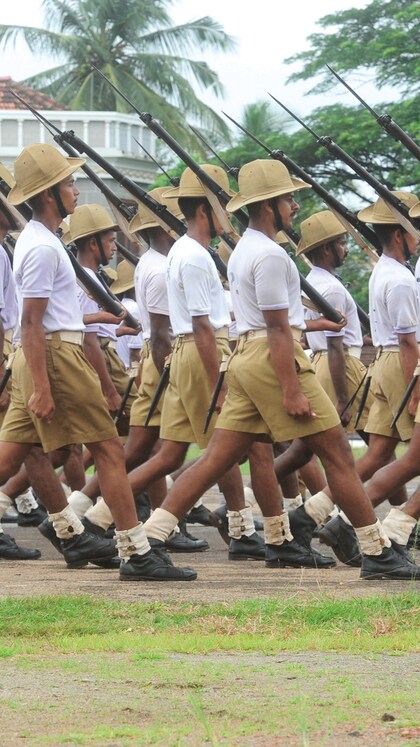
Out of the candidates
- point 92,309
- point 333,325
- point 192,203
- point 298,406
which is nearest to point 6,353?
point 92,309

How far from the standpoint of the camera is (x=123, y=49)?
159 ft

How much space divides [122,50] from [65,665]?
44.1 m

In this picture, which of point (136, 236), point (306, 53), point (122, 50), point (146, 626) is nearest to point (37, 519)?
point (136, 236)

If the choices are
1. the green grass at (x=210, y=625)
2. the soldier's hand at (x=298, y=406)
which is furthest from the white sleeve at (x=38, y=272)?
the green grass at (x=210, y=625)

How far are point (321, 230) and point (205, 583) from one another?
3182 millimetres

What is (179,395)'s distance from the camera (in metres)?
9.20

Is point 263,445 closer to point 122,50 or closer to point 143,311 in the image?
point 143,311

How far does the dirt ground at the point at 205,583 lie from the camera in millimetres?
7621

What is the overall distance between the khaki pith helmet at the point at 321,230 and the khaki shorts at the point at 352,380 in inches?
30.6

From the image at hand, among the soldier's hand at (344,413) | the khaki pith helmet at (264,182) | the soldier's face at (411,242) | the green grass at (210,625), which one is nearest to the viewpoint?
the green grass at (210,625)

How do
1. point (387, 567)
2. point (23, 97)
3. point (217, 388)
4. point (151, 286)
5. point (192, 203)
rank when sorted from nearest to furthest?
point (387, 567), point (217, 388), point (192, 203), point (151, 286), point (23, 97)

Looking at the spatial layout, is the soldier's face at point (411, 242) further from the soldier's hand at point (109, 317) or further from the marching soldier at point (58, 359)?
the marching soldier at point (58, 359)

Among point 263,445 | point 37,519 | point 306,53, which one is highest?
point 306,53

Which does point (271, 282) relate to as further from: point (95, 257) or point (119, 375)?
point (119, 375)
